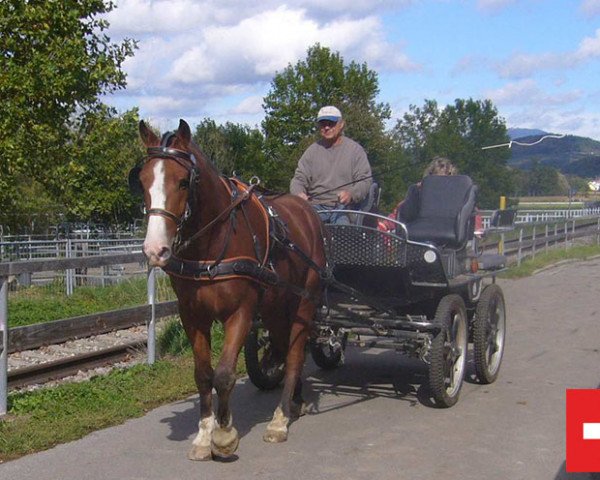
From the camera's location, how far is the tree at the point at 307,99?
54.2m

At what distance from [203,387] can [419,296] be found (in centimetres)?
263

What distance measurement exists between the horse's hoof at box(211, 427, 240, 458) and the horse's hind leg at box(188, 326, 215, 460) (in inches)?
3.3

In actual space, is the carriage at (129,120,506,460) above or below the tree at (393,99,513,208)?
below

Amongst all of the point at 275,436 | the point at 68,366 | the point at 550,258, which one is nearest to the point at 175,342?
the point at 68,366

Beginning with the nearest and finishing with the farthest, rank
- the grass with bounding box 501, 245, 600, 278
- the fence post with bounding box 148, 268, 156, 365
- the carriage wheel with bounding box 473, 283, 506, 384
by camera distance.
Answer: the carriage wheel with bounding box 473, 283, 506, 384
the fence post with bounding box 148, 268, 156, 365
the grass with bounding box 501, 245, 600, 278

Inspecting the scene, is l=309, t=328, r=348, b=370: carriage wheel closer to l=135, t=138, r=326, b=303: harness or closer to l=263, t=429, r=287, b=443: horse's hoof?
l=263, t=429, r=287, b=443: horse's hoof

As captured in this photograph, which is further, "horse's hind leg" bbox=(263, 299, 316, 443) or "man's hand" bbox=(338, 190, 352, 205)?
"man's hand" bbox=(338, 190, 352, 205)

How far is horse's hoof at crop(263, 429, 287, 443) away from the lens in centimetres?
628

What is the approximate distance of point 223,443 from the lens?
5.80 meters

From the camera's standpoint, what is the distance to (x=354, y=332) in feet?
25.0

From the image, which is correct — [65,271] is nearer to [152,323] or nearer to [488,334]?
[152,323]

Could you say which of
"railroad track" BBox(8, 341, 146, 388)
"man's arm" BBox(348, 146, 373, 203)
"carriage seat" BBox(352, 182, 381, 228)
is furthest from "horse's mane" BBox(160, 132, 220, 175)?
"railroad track" BBox(8, 341, 146, 388)

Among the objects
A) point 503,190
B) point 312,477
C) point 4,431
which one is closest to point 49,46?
point 4,431

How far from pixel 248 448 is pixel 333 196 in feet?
9.20
